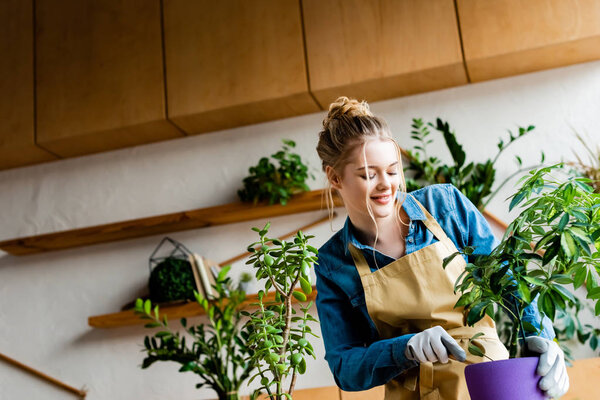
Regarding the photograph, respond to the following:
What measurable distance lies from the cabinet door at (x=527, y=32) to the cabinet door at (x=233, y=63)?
752 millimetres

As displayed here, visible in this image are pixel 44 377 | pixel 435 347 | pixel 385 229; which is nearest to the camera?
pixel 435 347

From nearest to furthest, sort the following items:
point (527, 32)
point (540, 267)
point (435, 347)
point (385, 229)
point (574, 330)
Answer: point (540, 267) < point (435, 347) < point (385, 229) < point (574, 330) < point (527, 32)

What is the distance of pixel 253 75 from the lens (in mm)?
2969

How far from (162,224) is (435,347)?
Answer: 6.63ft

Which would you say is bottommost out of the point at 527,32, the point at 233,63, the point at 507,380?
the point at 507,380

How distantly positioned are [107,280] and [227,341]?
94cm

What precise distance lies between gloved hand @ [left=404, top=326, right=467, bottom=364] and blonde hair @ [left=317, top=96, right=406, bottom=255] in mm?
361

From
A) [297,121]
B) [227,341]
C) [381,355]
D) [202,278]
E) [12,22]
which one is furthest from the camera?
[12,22]

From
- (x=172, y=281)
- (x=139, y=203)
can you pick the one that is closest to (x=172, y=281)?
(x=172, y=281)

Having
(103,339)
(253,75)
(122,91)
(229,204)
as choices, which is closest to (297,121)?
(253,75)

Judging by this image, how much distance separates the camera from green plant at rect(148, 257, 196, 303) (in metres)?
2.86

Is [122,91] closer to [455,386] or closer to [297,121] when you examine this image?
[297,121]

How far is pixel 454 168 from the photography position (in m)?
2.72

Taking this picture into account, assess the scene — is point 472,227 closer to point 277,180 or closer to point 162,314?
point 277,180
